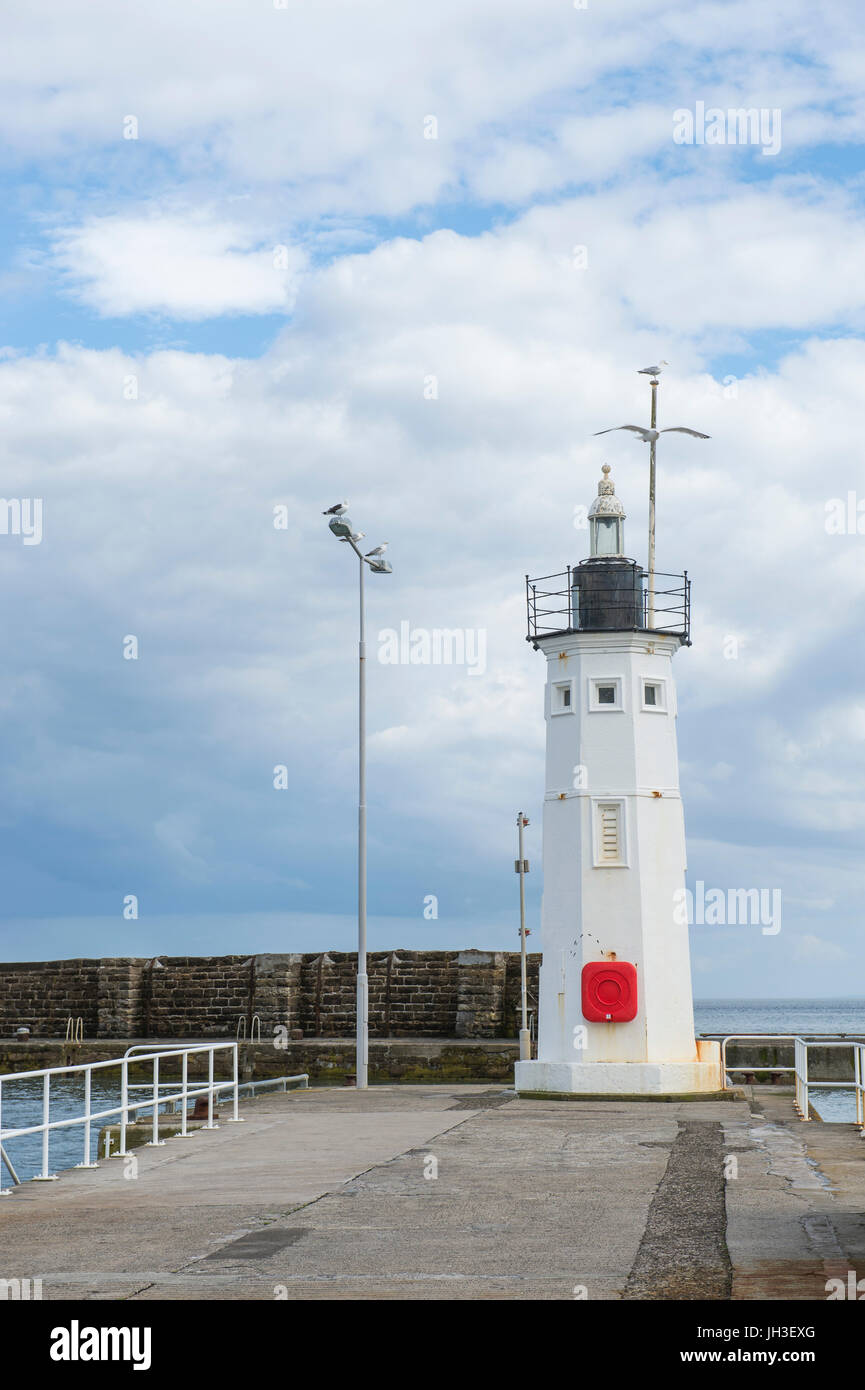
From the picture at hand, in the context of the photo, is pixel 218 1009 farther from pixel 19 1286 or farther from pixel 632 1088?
pixel 19 1286

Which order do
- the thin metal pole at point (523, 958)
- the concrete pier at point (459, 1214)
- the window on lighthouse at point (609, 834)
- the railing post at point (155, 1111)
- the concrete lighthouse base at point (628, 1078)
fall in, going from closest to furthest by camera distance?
the concrete pier at point (459, 1214), the railing post at point (155, 1111), the concrete lighthouse base at point (628, 1078), the window on lighthouse at point (609, 834), the thin metal pole at point (523, 958)

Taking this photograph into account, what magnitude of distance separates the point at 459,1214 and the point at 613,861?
11.2 meters

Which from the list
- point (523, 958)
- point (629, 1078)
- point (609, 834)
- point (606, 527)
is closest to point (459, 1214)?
point (629, 1078)

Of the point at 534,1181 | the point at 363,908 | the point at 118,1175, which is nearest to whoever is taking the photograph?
the point at 534,1181

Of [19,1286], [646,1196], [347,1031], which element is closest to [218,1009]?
[347,1031]

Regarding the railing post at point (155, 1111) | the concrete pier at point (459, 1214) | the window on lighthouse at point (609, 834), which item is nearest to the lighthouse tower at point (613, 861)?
the window on lighthouse at point (609, 834)

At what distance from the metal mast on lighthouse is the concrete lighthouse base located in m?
0.02

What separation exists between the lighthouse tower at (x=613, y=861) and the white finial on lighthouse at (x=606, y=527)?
40cm

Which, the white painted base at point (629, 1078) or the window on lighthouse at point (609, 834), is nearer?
the white painted base at point (629, 1078)

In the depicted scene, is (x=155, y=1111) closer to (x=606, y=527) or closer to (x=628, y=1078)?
(x=628, y=1078)

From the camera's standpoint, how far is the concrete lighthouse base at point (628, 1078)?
20734 millimetres

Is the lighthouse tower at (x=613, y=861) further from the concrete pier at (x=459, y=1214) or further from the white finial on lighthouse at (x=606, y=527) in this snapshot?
the concrete pier at (x=459, y=1214)
